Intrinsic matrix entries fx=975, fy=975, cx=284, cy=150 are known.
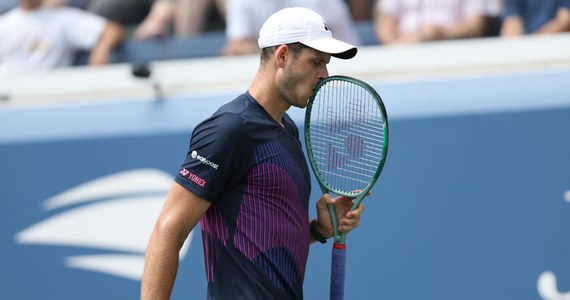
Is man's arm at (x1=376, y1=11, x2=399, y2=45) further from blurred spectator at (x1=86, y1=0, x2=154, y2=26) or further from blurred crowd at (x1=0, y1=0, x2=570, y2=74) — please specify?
blurred spectator at (x1=86, y1=0, x2=154, y2=26)

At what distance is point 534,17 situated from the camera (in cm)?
429

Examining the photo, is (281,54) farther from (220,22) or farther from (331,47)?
(220,22)

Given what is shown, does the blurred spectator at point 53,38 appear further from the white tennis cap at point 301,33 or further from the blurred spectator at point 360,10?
the white tennis cap at point 301,33

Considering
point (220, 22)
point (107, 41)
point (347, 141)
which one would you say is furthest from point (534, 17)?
point (107, 41)

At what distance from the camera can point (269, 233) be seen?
259 centimetres

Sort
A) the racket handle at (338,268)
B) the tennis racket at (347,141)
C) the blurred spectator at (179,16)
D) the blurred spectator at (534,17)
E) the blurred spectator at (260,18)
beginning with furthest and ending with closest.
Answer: the blurred spectator at (179,16), the blurred spectator at (260,18), the blurred spectator at (534,17), the tennis racket at (347,141), the racket handle at (338,268)

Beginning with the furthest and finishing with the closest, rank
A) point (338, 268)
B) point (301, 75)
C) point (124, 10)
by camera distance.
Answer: point (124, 10) < point (338, 268) < point (301, 75)

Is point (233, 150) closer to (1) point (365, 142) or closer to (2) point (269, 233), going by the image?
(2) point (269, 233)

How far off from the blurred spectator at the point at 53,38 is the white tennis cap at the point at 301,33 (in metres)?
2.17

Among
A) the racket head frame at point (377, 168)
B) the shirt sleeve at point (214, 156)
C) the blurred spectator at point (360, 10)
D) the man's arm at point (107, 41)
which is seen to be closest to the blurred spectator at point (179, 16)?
the man's arm at point (107, 41)

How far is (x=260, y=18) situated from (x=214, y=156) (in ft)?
6.61

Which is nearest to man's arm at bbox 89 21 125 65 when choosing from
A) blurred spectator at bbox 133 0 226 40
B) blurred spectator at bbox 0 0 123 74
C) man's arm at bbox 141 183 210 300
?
blurred spectator at bbox 0 0 123 74

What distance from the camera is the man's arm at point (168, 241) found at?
2.50 meters

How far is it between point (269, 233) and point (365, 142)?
2.05 ft
